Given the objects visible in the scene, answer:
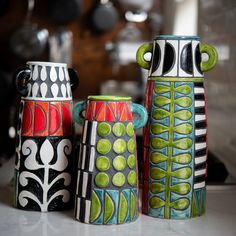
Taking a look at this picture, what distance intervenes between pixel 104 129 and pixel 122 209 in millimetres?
110

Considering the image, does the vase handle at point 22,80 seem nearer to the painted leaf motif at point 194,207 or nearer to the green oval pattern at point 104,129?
the green oval pattern at point 104,129

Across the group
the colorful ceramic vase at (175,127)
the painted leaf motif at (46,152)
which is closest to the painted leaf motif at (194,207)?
the colorful ceramic vase at (175,127)

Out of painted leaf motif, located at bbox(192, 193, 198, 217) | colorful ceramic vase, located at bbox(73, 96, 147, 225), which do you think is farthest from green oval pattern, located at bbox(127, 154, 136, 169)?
painted leaf motif, located at bbox(192, 193, 198, 217)

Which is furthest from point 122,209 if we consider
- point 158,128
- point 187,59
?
point 187,59

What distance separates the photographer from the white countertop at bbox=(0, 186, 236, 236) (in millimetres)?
642

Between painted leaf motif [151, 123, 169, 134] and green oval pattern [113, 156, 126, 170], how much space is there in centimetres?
7

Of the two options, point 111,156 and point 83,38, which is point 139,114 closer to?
point 111,156

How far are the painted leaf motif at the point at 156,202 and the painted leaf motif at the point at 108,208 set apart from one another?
0.07 metres

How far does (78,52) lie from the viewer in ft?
9.47

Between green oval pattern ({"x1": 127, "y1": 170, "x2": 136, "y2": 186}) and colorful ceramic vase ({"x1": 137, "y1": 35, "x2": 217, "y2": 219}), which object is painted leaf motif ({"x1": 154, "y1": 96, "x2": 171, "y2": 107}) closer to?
colorful ceramic vase ({"x1": 137, "y1": 35, "x2": 217, "y2": 219})

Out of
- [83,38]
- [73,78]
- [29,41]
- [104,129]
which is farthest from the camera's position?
[83,38]

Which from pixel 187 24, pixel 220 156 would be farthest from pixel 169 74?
pixel 187 24

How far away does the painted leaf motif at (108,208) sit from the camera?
66 cm

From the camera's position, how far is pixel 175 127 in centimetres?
69
